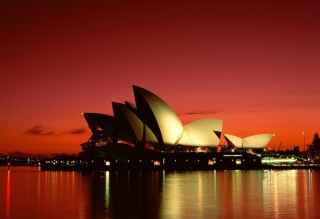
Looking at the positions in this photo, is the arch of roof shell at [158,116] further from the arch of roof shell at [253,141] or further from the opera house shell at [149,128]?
the arch of roof shell at [253,141]

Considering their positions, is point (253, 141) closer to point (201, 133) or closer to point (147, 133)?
point (201, 133)

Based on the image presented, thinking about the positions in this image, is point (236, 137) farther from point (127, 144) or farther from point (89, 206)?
point (89, 206)

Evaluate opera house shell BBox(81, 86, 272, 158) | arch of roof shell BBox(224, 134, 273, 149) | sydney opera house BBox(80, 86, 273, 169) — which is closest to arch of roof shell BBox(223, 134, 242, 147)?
arch of roof shell BBox(224, 134, 273, 149)

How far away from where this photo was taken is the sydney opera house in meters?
69.4

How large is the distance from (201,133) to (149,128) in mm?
15744

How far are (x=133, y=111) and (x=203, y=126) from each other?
1827 cm

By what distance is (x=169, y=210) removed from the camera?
2167 centimetres

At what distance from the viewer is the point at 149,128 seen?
240 feet

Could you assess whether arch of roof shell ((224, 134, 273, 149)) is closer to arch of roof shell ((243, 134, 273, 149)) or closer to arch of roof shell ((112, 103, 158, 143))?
arch of roof shell ((243, 134, 273, 149))

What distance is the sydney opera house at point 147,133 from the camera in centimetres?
6938

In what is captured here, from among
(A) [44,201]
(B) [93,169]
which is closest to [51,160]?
(B) [93,169]

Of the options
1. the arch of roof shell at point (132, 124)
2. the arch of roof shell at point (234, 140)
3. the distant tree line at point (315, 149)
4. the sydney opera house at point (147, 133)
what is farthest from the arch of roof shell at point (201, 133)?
the distant tree line at point (315, 149)

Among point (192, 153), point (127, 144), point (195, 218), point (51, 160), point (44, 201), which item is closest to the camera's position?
point (195, 218)

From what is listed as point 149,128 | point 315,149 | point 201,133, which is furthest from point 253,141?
point 315,149
